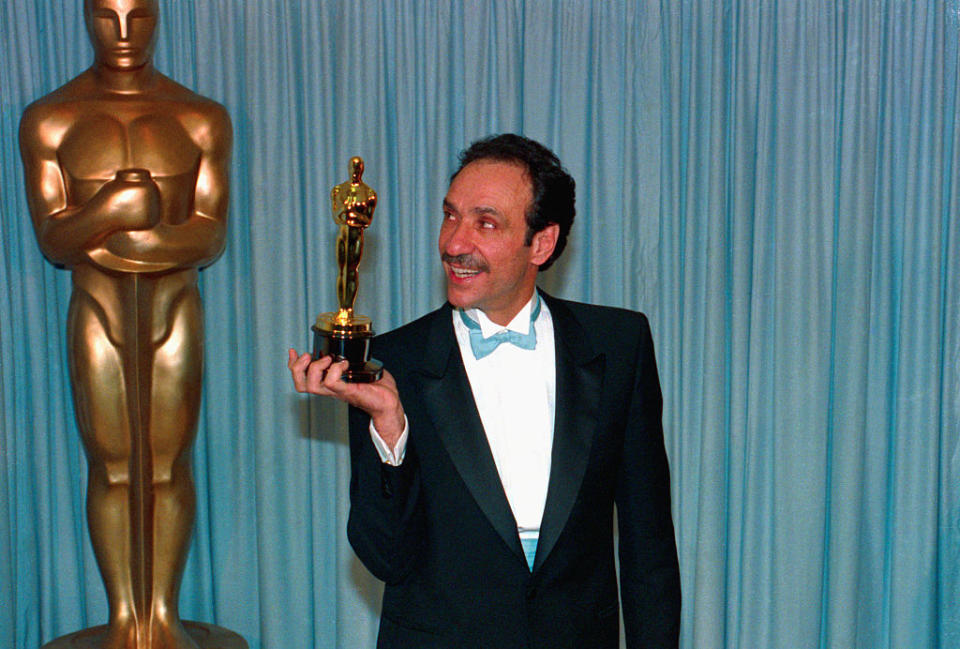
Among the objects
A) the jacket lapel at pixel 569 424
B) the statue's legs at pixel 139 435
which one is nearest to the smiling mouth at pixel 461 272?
the jacket lapel at pixel 569 424

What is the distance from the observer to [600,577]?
209 centimetres

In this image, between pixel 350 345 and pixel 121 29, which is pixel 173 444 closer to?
pixel 121 29

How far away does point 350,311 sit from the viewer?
1869 mm

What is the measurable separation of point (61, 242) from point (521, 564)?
179cm

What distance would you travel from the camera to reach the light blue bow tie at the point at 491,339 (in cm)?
214

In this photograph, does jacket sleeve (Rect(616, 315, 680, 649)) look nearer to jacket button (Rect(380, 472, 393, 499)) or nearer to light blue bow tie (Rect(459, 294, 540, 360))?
light blue bow tie (Rect(459, 294, 540, 360))

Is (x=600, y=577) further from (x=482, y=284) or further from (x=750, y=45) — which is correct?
(x=750, y=45)

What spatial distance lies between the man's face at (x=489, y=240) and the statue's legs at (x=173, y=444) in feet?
4.55

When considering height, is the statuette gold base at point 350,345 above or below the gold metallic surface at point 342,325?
below

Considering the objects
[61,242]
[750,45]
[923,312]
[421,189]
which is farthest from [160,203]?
[923,312]

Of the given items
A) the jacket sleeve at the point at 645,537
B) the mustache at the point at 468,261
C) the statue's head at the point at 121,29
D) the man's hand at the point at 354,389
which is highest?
the statue's head at the point at 121,29

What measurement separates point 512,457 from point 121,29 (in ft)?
6.01

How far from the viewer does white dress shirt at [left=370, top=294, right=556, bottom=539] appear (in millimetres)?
2062

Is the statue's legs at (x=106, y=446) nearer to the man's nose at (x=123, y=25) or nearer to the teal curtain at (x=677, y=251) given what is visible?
the teal curtain at (x=677, y=251)
